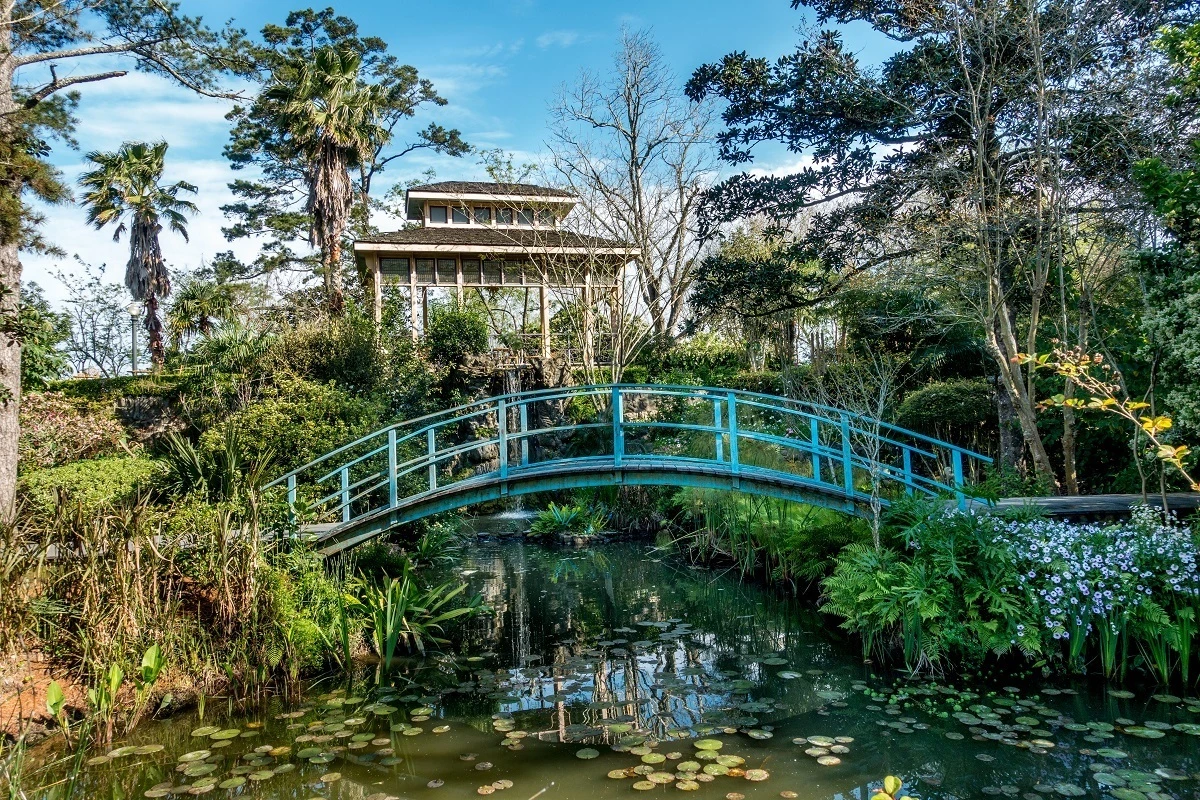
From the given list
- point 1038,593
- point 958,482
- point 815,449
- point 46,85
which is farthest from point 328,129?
point 1038,593

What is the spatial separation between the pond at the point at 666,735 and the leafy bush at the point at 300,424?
523cm

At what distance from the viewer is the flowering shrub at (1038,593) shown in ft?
19.7

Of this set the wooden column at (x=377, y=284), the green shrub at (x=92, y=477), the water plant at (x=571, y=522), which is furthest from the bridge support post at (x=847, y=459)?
the wooden column at (x=377, y=284)

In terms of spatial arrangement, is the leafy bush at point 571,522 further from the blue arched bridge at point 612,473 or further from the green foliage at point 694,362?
the green foliage at point 694,362

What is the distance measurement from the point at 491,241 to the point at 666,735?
18473mm

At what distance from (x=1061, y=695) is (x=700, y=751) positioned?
290 centimetres

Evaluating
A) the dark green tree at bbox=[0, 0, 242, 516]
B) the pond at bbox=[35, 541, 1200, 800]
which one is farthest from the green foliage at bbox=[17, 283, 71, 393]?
the pond at bbox=[35, 541, 1200, 800]

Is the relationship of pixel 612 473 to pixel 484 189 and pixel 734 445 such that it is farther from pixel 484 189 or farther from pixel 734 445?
pixel 484 189

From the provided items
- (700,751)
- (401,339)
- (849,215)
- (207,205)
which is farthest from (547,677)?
(207,205)

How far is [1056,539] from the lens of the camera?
252 inches

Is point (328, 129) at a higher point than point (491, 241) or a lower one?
higher

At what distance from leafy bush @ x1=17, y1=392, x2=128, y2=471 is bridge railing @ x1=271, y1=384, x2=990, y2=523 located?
5874 mm

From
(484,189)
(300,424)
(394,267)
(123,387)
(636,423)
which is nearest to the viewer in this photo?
(636,423)

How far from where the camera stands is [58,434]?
1430 centimetres
